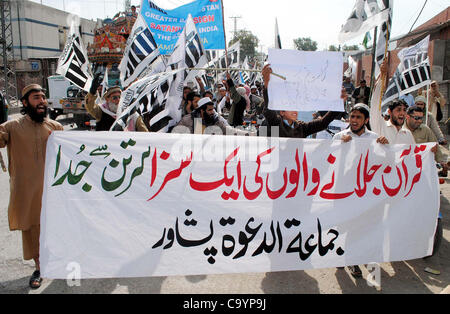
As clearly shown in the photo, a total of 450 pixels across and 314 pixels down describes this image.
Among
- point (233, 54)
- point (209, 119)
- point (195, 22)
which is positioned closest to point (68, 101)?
point (233, 54)

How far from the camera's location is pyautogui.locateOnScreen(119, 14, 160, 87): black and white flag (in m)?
4.76

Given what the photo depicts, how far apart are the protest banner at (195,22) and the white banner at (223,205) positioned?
4278 millimetres

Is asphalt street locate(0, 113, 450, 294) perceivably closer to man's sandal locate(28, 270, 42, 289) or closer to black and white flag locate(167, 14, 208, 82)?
man's sandal locate(28, 270, 42, 289)

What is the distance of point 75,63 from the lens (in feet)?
15.2

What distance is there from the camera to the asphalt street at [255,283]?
122 inches

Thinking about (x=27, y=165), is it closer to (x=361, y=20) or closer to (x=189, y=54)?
(x=189, y=54)

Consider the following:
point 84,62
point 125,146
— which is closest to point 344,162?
point 125,146

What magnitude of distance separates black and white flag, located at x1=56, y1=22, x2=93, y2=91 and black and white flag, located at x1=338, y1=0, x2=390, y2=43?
3230mm

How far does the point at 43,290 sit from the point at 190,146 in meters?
1.80

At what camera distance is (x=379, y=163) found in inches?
130

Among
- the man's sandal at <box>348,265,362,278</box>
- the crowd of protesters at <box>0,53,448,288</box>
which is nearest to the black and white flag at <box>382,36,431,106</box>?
the crowd of protesters at <box>0,53,448,288</box>

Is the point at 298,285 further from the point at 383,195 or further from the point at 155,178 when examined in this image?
the point at 155,178

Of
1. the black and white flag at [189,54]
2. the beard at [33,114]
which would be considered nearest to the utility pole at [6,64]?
the black and white flag at [189,54]

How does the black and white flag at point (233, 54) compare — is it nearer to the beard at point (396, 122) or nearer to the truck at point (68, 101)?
the truck at point (68, 101)
